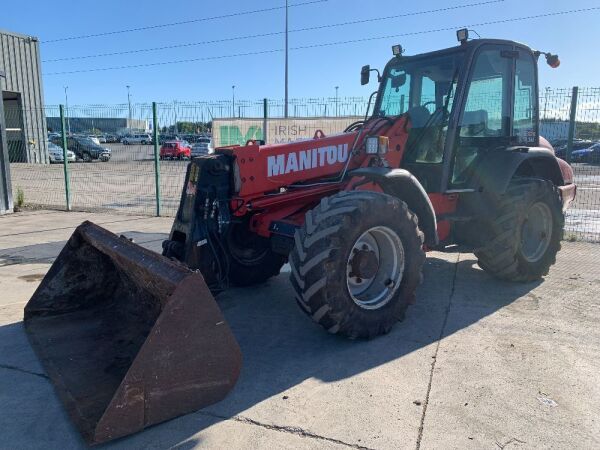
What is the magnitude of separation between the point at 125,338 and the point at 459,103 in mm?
3981

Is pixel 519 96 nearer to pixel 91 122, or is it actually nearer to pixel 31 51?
pixel 91 122

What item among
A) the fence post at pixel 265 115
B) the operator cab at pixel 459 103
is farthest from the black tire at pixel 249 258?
the fence post at pixel 265 115

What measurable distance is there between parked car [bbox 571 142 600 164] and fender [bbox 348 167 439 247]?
7465 millimetres

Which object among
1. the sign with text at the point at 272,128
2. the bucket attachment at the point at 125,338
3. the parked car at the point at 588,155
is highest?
the sign with text at the point at 272,128

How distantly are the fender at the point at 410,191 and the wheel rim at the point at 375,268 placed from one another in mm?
504

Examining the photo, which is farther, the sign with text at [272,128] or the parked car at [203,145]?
the parked car at [203,145]

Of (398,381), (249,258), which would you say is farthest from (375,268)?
(249,258)

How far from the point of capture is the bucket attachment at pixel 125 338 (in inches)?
114

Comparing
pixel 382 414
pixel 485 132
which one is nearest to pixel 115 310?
pixel 382 414

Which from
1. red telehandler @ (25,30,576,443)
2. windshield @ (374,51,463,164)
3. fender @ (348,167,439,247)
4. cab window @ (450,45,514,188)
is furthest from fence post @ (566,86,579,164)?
fender @ (348,167,439,247)

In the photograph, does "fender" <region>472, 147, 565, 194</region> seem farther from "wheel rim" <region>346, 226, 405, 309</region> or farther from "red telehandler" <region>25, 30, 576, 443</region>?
"wheel rim" <region>346, 226, 405, 309</region>

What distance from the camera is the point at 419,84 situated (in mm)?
5848

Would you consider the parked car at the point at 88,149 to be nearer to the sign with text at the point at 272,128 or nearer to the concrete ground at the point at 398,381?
the sign with text at the point at 272,128

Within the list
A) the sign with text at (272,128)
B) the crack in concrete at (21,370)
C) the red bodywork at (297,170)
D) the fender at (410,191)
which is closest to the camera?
the crack in concrete at (21,370)
